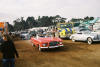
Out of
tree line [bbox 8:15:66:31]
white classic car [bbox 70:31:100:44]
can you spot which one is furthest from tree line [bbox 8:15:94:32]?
white classic car [bbox 70:31:100:44]

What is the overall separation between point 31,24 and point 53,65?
9550 centimetres

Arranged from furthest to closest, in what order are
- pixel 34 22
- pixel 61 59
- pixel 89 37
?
pixel 34 22, pixel 89 37, pixel 61 59

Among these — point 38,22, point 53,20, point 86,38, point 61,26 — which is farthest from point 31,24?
point 86,38

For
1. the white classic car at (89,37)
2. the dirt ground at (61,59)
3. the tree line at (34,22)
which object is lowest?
the dirt ground at (61,59)

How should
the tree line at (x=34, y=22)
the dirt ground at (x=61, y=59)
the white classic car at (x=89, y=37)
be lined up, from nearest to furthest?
the dirt ground at (x=61, y=59) < the white classic car at (x=89, y=37) < the tree line at (x=34, y=22)

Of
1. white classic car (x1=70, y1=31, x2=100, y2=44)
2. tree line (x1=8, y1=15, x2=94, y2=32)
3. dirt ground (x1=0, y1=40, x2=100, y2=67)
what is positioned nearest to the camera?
dirt ground (x1=0, y1=40, x2=100, y2=67)

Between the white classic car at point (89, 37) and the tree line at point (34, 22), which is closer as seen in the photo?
the white classic car at point (89, 37)

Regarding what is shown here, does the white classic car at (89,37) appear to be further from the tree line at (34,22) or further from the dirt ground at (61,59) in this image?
the tree line at (34,22)

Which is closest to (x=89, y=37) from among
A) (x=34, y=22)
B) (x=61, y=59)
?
(x=61, y=59)

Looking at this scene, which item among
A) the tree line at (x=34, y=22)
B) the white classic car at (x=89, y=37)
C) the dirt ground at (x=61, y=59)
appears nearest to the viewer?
the dirt ground at (x=61, y=59)

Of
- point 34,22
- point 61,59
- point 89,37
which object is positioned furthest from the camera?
point 34,22

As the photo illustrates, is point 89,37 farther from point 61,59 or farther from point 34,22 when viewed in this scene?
point 34,22

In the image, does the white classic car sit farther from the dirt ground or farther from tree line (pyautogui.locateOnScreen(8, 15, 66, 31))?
tree line (pyautogui.locateOnScreen(8, 15, 66, 31))

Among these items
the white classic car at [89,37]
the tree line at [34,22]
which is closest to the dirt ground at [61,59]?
the white classic car at [89,37]
